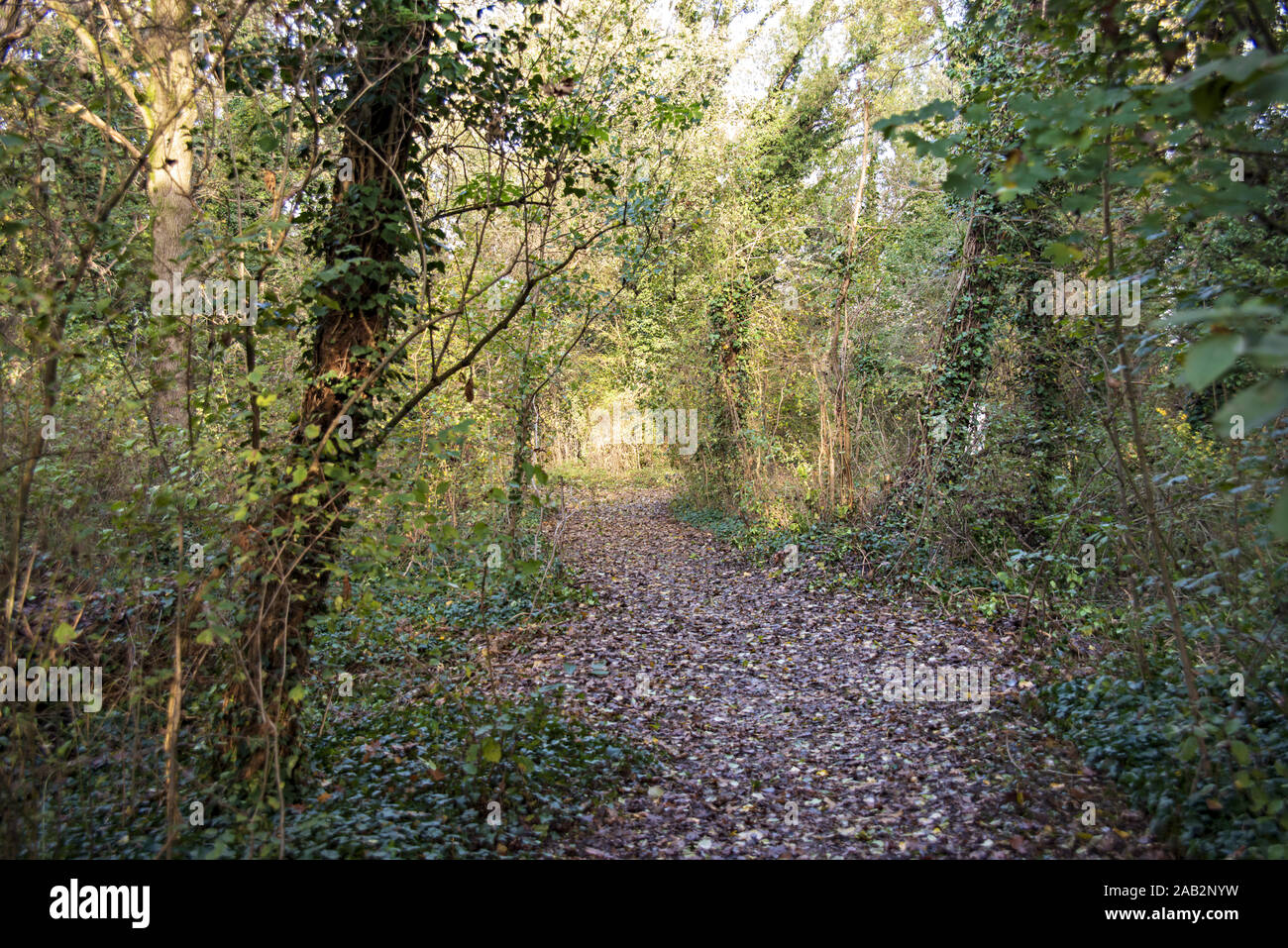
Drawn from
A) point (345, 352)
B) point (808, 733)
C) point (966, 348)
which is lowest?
point (808, 733)

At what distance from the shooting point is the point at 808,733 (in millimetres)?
5305

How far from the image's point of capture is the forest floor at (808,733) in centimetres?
383

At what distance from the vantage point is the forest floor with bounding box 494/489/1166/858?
3828 millimetres

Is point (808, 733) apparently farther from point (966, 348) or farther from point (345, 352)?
point (966, 348)

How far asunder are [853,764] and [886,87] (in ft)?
56.2

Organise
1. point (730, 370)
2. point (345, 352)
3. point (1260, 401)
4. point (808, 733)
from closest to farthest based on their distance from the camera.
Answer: point (1260, 401) < point (345, 352) < point (808, 733) < point (730, 370)


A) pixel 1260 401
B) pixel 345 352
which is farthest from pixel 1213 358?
pixel 345 352

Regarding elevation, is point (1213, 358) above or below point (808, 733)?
above

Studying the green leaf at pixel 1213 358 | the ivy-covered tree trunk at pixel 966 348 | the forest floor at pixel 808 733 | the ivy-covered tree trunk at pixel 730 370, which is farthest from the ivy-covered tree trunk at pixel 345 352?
the ivy-covered tree trunk at pixel 730 370

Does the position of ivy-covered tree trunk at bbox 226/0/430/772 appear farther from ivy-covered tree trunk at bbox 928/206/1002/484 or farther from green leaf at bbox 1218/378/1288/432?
ivy-covered tree trunk at bbox 928/206/1002/484

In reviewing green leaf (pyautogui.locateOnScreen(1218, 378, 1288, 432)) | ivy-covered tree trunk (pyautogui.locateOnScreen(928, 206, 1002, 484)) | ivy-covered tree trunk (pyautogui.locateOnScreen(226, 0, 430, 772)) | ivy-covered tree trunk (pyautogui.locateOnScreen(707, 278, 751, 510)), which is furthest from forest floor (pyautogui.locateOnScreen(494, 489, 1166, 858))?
ivy-covered tree trunk (pyautogui.locateOnScreen(707, 278, 751, 510))

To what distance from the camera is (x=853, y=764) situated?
15.6 feet

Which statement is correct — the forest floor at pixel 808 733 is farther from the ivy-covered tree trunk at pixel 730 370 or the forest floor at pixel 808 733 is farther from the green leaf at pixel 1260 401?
the ivy-covered tree trunk at pixel 730 370
